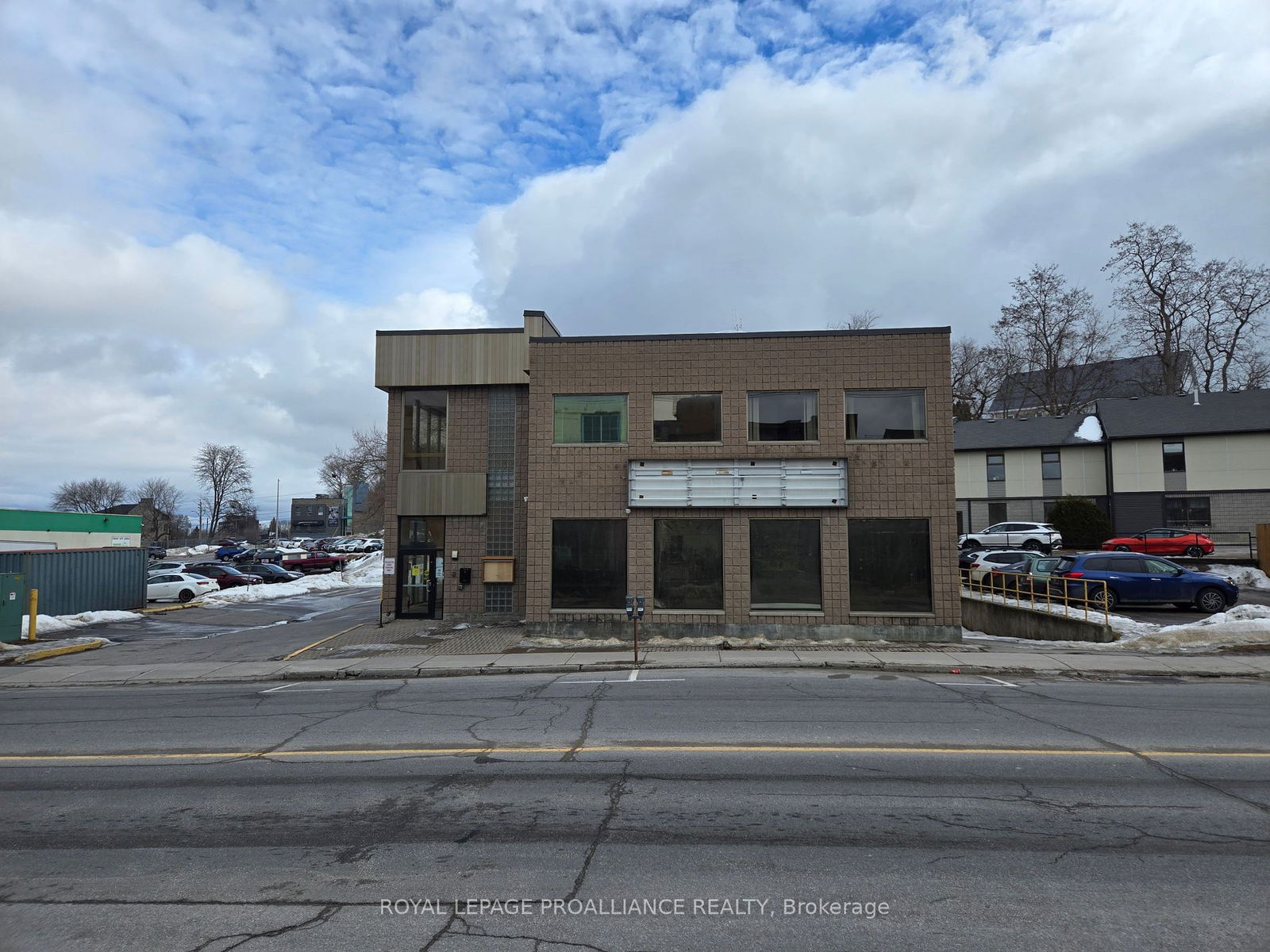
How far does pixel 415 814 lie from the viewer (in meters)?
6.81

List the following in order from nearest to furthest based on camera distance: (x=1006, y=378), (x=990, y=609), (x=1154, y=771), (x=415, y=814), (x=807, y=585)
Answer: (x=415, y=814), (x=1154, y=771), (x=807, y=585), (x=990, y=609), (x=1006, y=378)

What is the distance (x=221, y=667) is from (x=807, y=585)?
12.8 meters

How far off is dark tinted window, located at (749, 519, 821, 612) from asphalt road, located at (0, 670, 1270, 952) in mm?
6965

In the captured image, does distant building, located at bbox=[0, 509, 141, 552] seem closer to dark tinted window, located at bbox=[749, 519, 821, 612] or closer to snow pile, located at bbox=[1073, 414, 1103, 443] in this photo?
dark tinted window, located at bbox=[749, 519, 821, 612]

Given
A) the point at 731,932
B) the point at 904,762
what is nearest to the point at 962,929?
the point at 731,932

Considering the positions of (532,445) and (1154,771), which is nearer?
(1154,771)

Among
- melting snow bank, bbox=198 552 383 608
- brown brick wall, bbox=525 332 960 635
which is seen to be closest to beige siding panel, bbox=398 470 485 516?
brown brick wall, bbox=525 332 960 635

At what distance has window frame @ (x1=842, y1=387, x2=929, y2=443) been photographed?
60.1 ft

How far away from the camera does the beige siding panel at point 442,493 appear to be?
21.3m

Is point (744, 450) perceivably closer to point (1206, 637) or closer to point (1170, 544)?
point (1206, 637)

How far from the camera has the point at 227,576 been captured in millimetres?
38562

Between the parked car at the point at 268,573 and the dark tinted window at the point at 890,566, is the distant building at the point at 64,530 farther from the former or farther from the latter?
the dark tinted window at the point at 890,566

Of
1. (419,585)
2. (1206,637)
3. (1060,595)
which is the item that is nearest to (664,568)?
(419,585)

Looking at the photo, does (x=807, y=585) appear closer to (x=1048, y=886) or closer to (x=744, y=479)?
(x=744, y=479)
